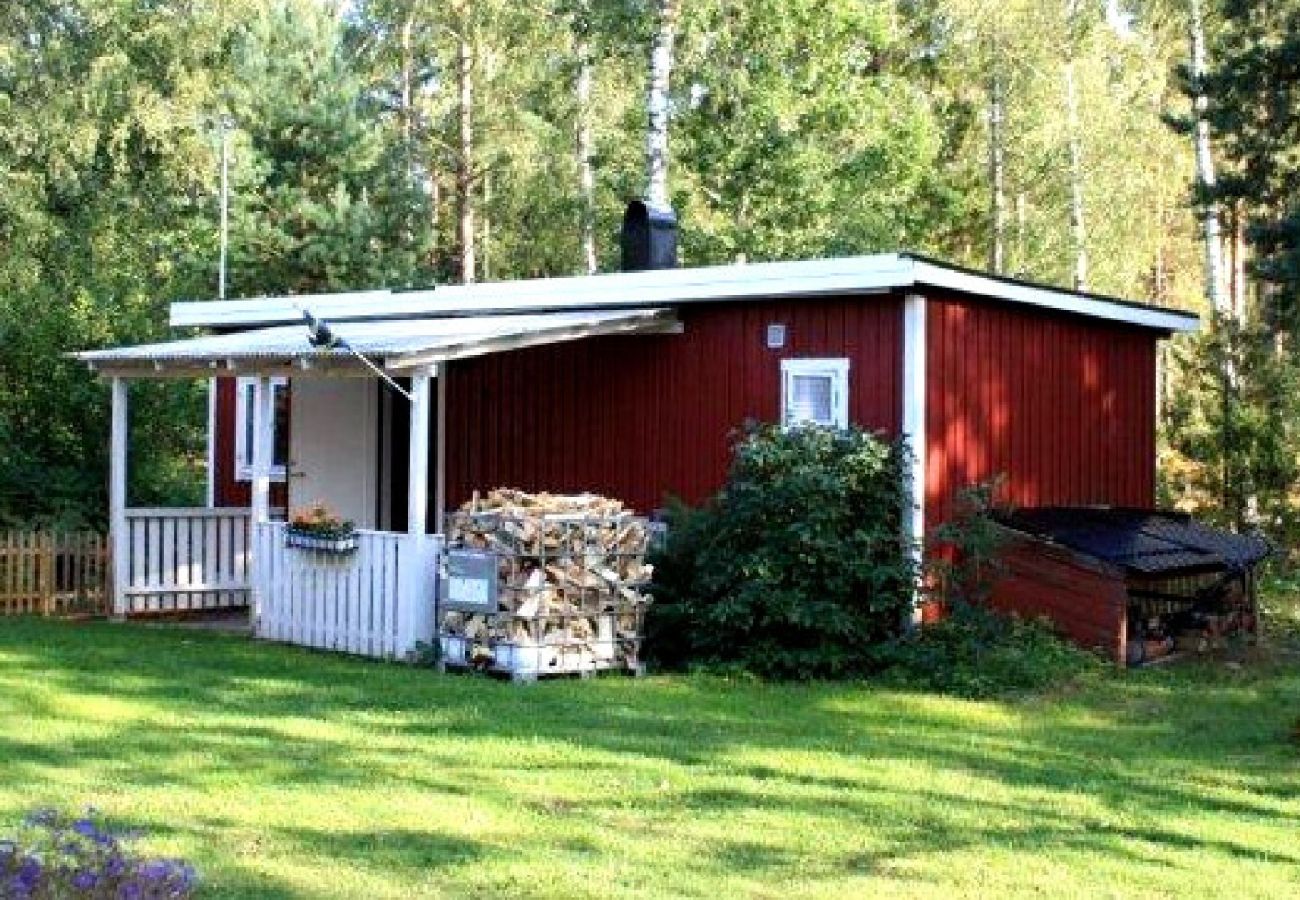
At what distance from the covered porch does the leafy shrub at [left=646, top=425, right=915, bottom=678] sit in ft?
6.17

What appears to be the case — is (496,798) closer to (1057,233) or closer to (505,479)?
(505,479)

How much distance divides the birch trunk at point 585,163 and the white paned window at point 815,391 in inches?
664

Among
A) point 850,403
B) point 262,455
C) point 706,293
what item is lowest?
point 262,455

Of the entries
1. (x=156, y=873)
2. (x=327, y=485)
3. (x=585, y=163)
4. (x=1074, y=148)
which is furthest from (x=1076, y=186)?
(x=156, y=873)

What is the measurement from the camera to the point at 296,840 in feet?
21.5

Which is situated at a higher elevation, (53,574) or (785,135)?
(785,135)

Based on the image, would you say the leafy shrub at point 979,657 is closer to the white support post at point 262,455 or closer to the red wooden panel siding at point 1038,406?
the red wooden panel siding at point 1038,406

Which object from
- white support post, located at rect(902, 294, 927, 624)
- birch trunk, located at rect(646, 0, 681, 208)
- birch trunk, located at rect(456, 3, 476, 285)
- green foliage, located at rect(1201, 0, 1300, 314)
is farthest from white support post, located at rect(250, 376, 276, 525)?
birch trunk, located at rect(456, 3, 476, 285)

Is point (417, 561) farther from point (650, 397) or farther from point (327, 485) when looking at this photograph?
point (327, 485)

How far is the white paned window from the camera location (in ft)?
41.9

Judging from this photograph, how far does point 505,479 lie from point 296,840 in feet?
29.1

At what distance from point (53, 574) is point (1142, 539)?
9.32 meters

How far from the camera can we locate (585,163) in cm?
2986

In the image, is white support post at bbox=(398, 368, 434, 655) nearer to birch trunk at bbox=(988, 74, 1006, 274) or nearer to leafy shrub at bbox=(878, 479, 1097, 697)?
leafy shrub at bbox=(878, 479, 1097, 697)
